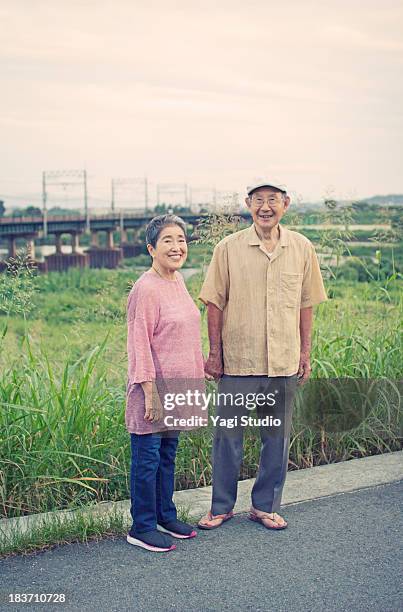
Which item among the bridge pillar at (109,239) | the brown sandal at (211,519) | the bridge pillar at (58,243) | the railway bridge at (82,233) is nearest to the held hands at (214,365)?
the brown sandal at (211,519)

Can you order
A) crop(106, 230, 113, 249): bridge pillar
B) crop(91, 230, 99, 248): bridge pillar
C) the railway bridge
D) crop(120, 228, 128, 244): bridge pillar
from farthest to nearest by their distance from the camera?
1. crop(91, 230, 99, 248): bridge pillar
2. crop(120, 228, 128, 244): bridge pillar
3. crop(106, 230, 113, 249): bridge pillar
4. the railway bridge

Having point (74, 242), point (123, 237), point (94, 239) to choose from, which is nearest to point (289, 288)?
point (74, 242)

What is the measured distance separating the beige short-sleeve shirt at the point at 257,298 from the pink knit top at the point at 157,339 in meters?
0.25

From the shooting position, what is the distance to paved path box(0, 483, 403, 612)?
326 cm

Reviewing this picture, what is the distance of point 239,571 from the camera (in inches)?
139

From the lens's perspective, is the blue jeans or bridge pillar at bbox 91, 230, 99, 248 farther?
bridge pillar at bbox 91, 230, 99, 248

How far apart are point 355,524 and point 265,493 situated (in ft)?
1.48

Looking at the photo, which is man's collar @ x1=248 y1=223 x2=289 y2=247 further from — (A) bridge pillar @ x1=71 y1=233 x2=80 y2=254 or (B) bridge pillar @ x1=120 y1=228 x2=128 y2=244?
(B) bridge pillar @ x1=120 y1=228 x2=128 y2=244

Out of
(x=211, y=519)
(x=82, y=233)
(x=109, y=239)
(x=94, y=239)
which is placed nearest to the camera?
(x=211, y=519)

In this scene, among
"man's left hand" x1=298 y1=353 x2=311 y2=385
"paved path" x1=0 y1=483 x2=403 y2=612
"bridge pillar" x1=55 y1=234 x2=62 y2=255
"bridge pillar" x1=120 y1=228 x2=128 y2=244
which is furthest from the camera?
"bridge pillar" x1=120 y1=228 x2=128 y2=244

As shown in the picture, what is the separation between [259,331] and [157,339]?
0.54 m

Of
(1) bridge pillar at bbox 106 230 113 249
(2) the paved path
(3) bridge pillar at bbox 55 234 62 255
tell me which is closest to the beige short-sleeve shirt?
(2) the paved path

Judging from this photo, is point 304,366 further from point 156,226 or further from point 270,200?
point 156,226

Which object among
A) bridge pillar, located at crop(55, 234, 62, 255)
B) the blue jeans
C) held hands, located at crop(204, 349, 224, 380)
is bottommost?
bridge pillar, located at crop(55, 234, 62, 255)
